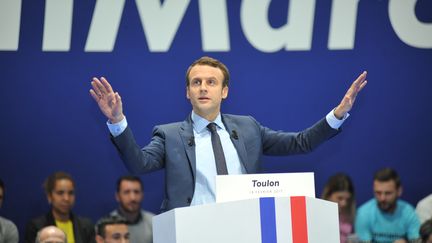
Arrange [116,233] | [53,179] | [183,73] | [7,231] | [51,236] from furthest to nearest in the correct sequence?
[183,73] < [53,179] < [7,231] < [116,233] < [51,236]

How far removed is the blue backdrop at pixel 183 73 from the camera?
6898 millimetres

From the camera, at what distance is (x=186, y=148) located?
12.7 feet

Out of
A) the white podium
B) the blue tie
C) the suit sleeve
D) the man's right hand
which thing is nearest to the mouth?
the blue tie

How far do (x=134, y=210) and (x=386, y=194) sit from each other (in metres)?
1.99

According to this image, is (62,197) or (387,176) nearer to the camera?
(62,197)

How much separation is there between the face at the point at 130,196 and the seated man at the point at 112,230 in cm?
54

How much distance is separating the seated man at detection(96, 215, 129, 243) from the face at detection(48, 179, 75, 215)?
1.72 ft

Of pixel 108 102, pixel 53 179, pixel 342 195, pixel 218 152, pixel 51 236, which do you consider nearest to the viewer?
pixel 108 102

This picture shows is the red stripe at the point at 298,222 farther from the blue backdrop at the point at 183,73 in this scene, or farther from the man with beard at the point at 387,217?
the blue backdrop at the point at 183,73

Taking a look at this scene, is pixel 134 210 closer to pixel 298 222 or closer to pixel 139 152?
pixel 139 152

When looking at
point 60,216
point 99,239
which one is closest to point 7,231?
point 60,216

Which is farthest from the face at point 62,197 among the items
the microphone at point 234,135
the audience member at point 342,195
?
the microphone at point 234,135

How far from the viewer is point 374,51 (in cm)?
711

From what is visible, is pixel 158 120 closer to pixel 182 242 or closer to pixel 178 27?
pixel 178 27
